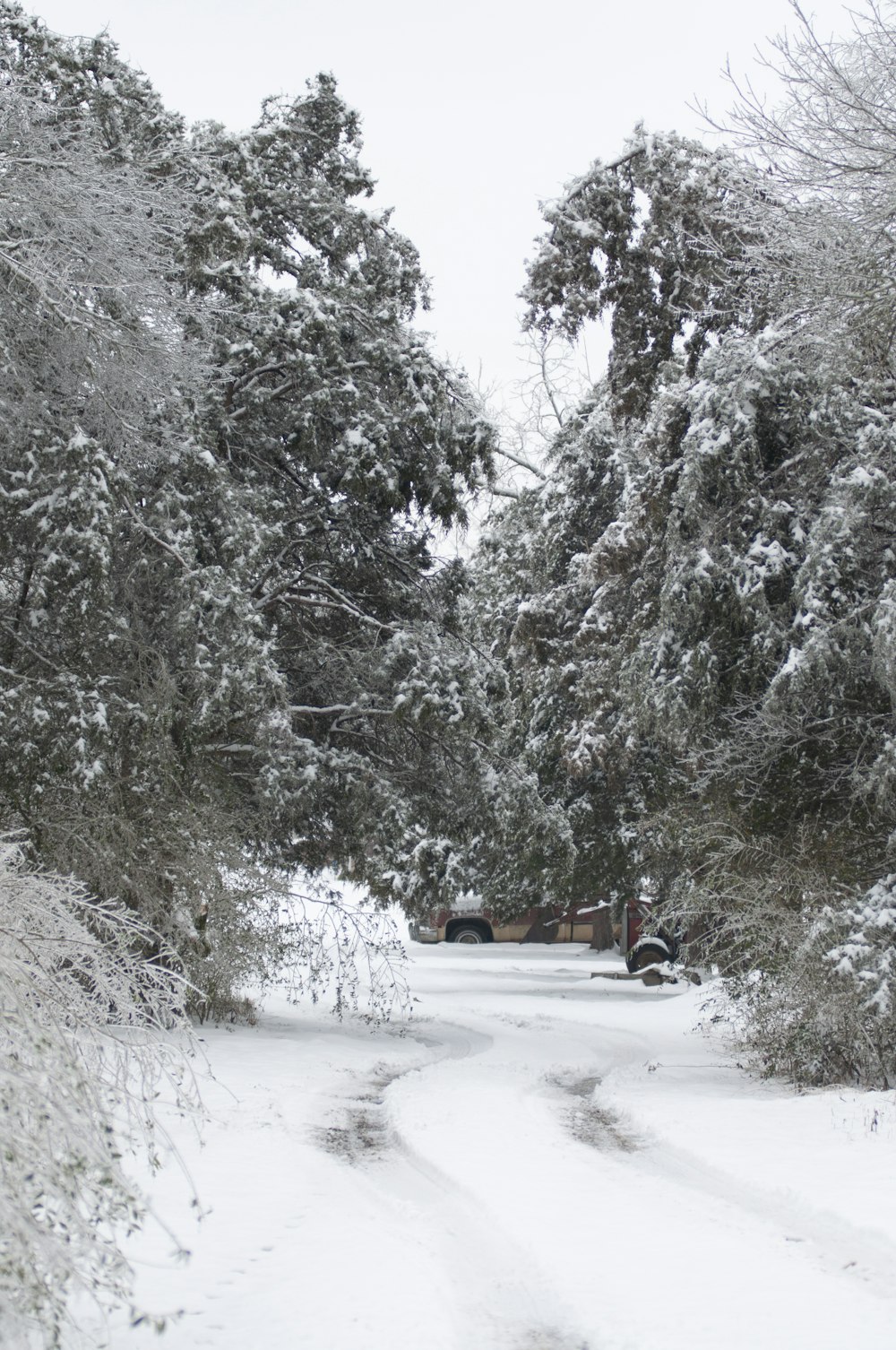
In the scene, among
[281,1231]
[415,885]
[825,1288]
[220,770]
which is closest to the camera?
[825,1288]

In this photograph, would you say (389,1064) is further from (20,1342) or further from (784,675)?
(20,1342)

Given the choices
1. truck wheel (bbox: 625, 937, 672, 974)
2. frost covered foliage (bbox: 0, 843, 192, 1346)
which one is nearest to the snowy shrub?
frost covered foliage (bbox: 0, 843, 192, 1346)

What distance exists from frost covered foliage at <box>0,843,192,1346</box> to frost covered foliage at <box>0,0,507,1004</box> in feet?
17.8

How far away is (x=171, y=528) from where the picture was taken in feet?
40.0

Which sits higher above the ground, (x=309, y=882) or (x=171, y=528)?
(x=171, y=528)

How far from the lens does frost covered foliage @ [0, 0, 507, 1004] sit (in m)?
10.7

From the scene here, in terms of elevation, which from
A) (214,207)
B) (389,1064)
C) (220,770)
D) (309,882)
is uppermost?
(214,207)

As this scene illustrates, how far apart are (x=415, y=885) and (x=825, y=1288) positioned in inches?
388

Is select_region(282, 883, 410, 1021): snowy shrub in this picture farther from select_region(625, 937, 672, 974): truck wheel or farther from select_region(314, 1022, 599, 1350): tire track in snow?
select_region(625, 937, 672, 974): truck wheel

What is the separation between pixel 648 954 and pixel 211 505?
53.8ft

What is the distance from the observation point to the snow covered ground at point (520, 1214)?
471 cm

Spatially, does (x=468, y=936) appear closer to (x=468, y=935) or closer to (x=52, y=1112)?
(x=468, y=935)

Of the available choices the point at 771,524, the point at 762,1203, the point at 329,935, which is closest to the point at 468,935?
the point at 329,935

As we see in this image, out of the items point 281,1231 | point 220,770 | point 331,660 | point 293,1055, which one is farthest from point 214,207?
point 281,1231
